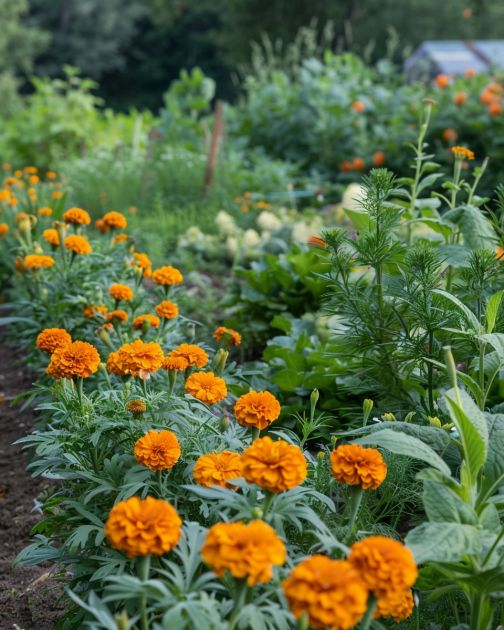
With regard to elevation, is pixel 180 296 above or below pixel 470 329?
below

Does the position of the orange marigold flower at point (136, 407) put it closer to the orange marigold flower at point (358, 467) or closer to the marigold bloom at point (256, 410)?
the marigold bloom at point (256, 410)

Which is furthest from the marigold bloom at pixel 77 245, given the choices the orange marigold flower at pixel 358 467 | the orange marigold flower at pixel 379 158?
the orange marigold flower at pixel 379 158

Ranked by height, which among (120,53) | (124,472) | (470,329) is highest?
(470,329)

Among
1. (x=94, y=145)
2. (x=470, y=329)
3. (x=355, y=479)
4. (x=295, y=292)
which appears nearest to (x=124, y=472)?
(x=355, y=479)

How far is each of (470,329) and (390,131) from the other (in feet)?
17.0

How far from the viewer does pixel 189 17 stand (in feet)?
82.9

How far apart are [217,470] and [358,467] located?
0.27m

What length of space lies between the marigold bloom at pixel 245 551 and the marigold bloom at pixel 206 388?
1.90ft

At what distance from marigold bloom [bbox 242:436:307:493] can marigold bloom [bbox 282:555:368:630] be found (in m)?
0.22

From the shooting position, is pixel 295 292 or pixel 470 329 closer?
pixel 470 329

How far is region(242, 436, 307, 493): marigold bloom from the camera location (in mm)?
1199

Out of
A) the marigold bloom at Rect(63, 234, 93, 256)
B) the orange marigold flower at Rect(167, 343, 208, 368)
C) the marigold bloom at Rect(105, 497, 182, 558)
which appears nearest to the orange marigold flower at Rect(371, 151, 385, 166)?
the marigold bloom at Rect(63, 234, 93, 256)

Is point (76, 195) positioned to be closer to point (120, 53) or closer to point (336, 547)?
point (336, 547)

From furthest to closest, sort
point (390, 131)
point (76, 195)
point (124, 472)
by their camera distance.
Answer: point (390, 131) < point (76, 195) < point (124, 472)
